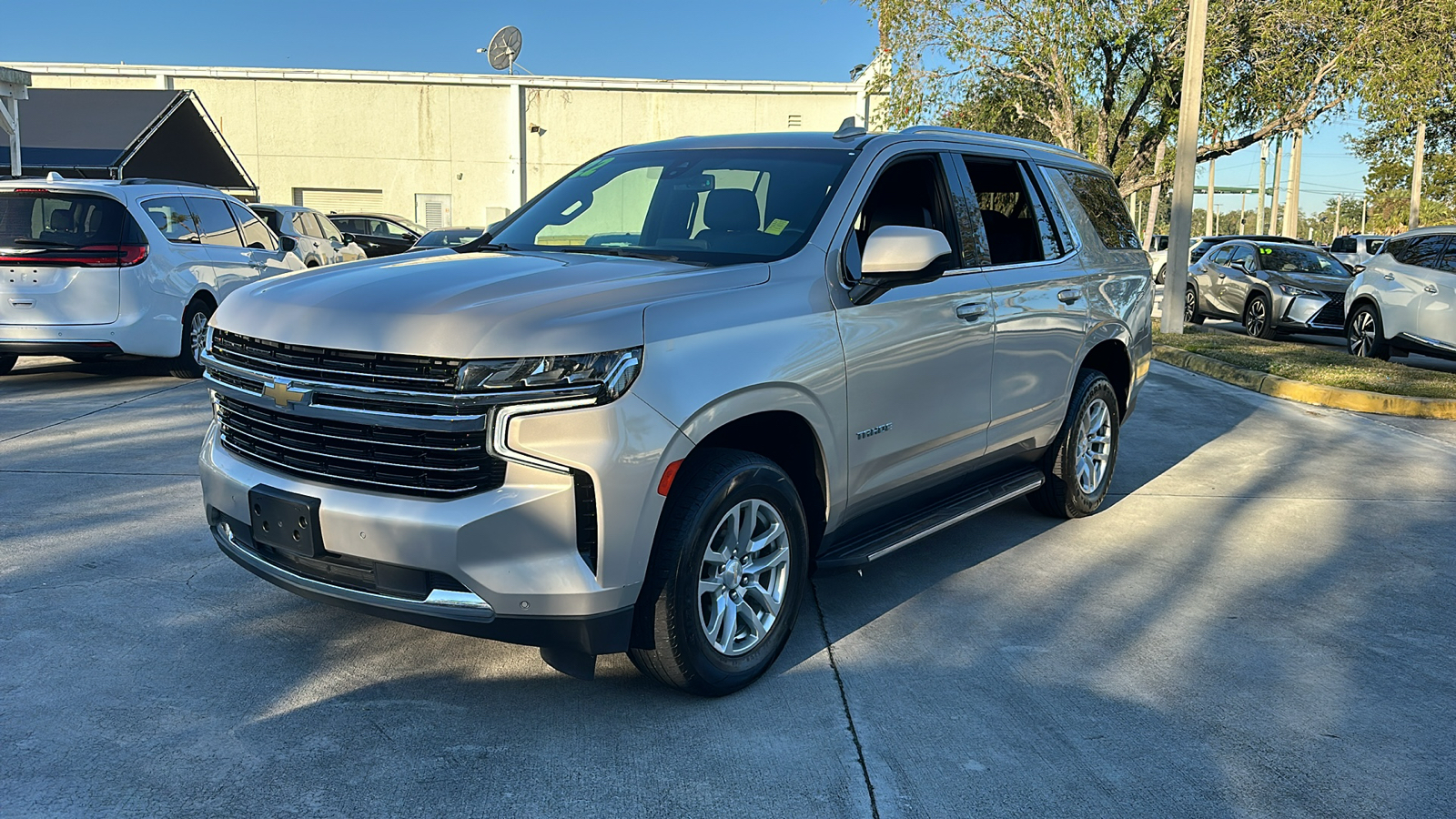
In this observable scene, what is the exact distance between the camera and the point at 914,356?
4312mm

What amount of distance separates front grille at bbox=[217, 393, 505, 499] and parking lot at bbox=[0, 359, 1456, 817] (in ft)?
2.58

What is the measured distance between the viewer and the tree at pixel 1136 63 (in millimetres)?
18703

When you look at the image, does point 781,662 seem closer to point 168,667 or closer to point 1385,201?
point 168,667

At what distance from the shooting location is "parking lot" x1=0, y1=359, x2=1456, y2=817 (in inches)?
121

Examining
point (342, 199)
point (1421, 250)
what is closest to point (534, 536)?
point (1421, 250)

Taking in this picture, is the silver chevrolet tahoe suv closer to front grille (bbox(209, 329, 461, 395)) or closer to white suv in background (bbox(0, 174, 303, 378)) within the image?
front grille (bbox(209, 329, 461, 395))

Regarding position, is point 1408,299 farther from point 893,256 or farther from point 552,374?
point 552,374

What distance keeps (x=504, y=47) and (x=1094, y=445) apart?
2307 cm

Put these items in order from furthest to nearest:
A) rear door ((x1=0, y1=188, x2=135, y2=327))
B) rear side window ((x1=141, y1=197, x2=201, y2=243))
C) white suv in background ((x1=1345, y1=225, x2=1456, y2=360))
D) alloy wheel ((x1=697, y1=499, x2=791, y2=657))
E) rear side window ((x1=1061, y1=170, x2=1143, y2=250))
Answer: white suv in background ((x1=1345, y1=225, x2=1456, y2=360)) → rear side window ((x1=141, y1=197, x2=201, y2=243)) → rear door ((x1=0, y1=188, x2=135, y2=327)) → rear side window ((x1=1061, y1=170, x2=1143, y2=250)) → alloy wheel ((x1=697, y1=499, x2=791, y2=657))

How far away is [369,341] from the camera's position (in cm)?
315

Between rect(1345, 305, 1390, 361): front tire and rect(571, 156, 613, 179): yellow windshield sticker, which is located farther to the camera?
rect(1345, 305, 1390, 361): front tire

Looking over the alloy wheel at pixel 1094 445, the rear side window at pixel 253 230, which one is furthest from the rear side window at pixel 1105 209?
the rear side window at pixel 253 230

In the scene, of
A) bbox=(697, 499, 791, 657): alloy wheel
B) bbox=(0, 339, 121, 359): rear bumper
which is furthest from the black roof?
bbox=(697, 499, 791, 657): alloy wheel

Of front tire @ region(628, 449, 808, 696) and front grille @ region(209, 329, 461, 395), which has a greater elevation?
front grille @ region(209, 329, 461, 395)
